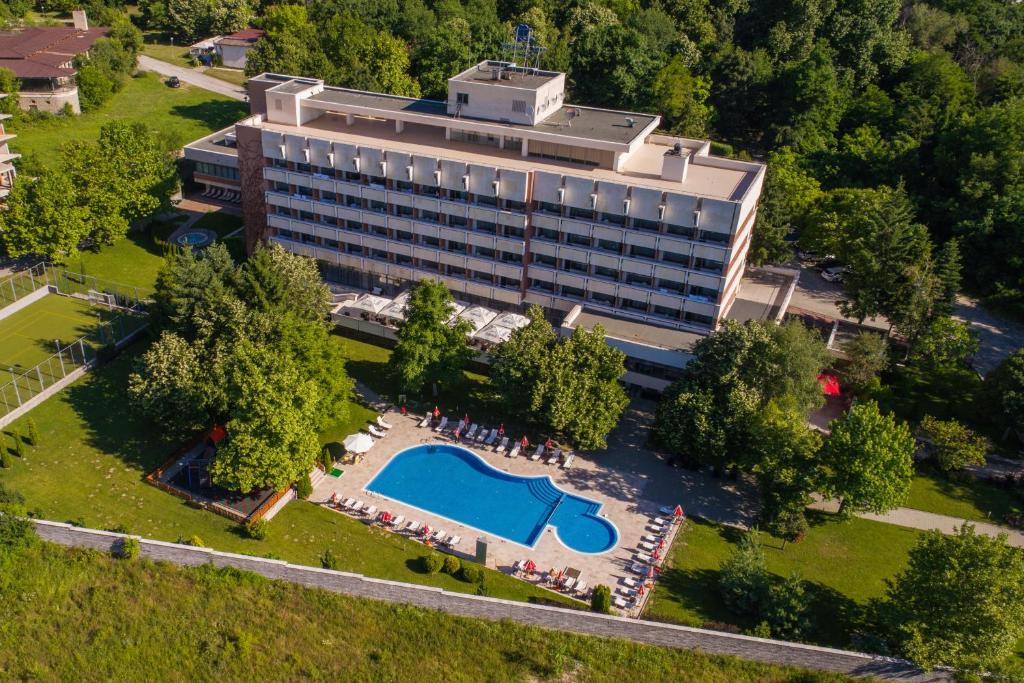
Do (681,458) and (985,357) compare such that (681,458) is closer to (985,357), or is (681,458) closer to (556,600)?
(556,600)

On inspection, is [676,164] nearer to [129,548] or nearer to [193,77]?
[129,548]

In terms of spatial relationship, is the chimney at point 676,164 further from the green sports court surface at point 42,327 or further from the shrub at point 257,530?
the green sports court surface at point 42,327

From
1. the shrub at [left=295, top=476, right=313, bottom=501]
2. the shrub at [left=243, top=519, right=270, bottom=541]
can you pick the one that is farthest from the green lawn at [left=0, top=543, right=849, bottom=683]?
the shrub at [left=295, top=476, right=313, bottom=501]

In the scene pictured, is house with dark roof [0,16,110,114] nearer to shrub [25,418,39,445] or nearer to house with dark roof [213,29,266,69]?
house with dark roof [213,29,266,69]

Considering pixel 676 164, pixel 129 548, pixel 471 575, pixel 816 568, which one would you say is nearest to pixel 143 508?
pixel 129 548

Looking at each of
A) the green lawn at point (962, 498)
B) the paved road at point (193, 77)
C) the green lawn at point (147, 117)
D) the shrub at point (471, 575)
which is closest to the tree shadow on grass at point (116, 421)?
the shrub at point (471, 575)
